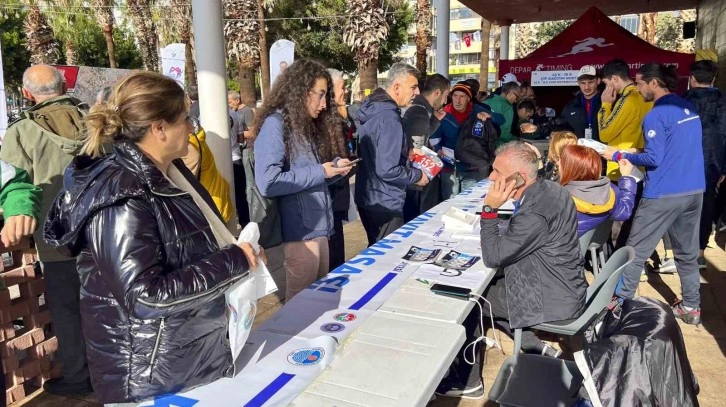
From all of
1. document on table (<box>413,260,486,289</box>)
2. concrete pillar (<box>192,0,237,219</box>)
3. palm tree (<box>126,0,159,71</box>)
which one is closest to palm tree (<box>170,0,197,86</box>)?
palm tree (<box>126,0,159,71</box>)

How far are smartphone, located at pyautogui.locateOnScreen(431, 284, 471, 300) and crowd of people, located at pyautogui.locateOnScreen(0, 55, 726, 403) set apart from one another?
32cm

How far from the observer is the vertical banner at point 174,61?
620cm

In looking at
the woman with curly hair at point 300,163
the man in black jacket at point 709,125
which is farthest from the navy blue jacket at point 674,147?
the woman with curly hair at point 300,163

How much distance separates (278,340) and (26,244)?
6.10ft

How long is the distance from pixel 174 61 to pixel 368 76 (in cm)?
919

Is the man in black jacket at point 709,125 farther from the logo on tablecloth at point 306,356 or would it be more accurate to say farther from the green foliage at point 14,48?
the green foliage at point 14,48

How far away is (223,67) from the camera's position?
3725mm

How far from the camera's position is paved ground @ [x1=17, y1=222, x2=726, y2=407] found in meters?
2.88

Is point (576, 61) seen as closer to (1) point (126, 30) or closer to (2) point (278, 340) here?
(2) point (278, 340)

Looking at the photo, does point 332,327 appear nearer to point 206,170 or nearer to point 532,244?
point 532,244

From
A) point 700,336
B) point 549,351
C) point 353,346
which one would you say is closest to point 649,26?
point 700,336

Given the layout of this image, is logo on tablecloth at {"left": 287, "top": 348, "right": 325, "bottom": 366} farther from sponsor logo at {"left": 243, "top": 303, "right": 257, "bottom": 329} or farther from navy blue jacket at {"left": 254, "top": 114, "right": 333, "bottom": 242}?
navy blue jacket at {"left": 254, "top": 114, "right": 333, "bottom": 242}

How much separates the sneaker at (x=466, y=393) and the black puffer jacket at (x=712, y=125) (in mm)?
3695

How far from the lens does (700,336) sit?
3621mm
